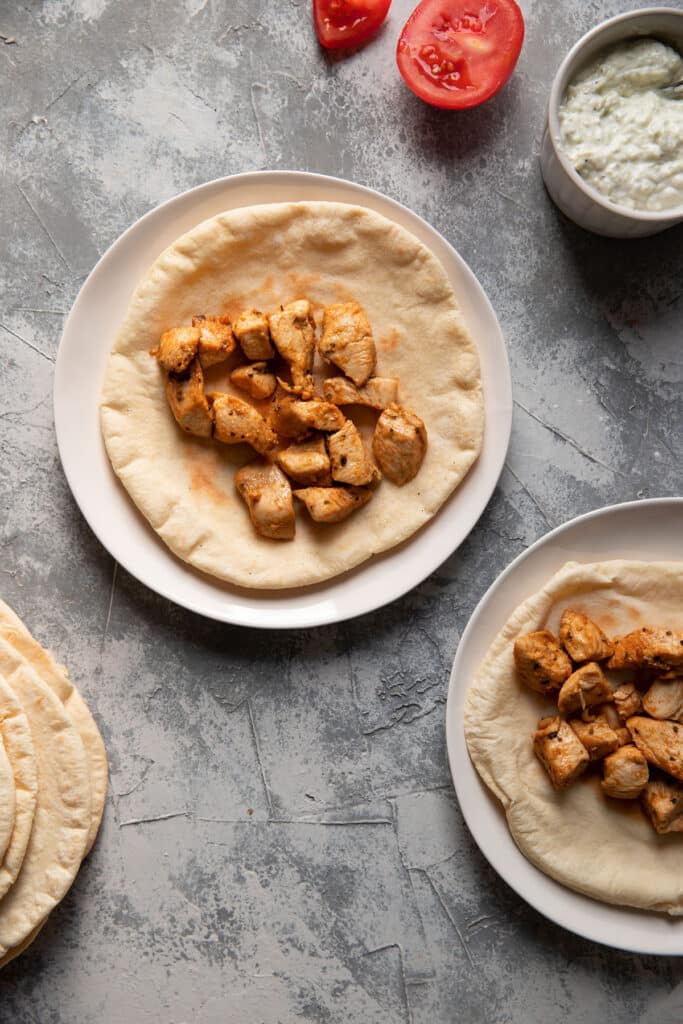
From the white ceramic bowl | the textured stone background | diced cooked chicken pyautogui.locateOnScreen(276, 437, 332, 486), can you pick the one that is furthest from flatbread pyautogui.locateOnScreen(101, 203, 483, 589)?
the white ceramic bowl

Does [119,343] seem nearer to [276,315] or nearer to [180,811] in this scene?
[276,315]

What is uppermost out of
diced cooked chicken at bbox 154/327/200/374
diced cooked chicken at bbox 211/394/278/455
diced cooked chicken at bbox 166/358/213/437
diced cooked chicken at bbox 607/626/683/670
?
diced cooked chicken at bbox 154/327/200/374

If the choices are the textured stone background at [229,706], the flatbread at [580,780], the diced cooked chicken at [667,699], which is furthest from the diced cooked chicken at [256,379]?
the diced cooked chicken at [667,699]

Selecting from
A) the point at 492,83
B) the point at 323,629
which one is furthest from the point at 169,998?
the point at 492,83

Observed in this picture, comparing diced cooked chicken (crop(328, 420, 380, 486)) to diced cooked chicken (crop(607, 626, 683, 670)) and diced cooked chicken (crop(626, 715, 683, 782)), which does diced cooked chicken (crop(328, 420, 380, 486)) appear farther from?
diced cooked chicken (crop(626, 715, 683, 782))

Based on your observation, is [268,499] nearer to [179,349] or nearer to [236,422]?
[236,422]

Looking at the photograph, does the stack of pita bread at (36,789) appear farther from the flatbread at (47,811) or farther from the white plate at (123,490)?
the white plate at (123,490)
